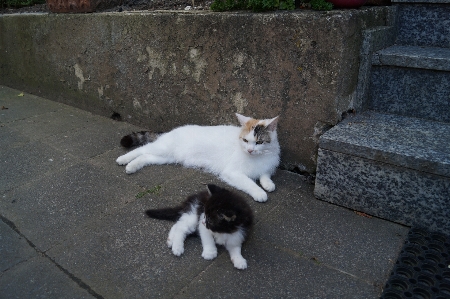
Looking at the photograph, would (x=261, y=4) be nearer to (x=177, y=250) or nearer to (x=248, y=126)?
(x=248, y=126)

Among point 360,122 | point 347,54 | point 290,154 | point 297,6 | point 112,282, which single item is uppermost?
point 297,6

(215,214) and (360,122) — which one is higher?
(360,122)

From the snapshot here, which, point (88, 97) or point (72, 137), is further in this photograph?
point (88, 97)

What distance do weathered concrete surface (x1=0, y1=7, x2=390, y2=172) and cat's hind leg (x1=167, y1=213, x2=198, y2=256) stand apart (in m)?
1.27

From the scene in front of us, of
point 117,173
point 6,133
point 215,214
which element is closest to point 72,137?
point 6,133

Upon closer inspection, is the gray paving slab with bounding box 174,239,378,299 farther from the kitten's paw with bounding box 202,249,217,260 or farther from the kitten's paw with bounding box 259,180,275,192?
the kitten's paw with bounding box 259,180,275,192

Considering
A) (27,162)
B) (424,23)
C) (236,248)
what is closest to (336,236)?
(236,248)

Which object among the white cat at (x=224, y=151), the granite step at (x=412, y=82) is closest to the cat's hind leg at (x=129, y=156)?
the white cat at (x=224, y=151)

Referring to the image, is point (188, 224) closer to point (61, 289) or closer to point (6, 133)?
point (61, 289)

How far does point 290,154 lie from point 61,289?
7.07 ft

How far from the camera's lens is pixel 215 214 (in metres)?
2.17

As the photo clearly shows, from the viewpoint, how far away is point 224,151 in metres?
3.23

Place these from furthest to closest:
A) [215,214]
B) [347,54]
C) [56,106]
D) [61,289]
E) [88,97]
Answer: [56,106] → [88,97] → [347,54] → [215,214] → [61,289]

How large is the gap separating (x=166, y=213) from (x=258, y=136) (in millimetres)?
974
